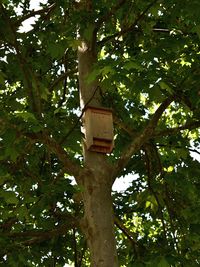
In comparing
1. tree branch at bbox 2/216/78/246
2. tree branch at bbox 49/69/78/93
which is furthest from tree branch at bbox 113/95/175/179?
tree branch at bbox 49/69/78/93

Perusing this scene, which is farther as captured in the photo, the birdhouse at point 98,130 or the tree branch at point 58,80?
the tree branch at point 58,80

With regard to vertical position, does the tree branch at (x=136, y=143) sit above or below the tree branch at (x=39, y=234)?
above

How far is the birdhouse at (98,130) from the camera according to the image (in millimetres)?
4535

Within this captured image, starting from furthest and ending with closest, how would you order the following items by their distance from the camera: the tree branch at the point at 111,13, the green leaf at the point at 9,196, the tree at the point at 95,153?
1. the tree branch at the point at 111,13
2. the green leaf at the point at 9,196
3. the tree at the point at 95,153

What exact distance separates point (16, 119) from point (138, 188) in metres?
2.85

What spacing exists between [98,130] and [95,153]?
9.7 inches

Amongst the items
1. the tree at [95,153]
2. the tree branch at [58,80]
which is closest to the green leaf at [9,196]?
the tree at [95,153]

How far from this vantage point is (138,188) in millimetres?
6254

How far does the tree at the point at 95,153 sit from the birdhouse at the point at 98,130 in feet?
0.27

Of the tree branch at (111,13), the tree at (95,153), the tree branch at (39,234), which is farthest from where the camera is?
the tree branch at (111,13)

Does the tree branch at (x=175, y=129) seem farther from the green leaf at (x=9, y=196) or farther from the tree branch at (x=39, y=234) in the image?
the green leaf at (x=9, y=196)

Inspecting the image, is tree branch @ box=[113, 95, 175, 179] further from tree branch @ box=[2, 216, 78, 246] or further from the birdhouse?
tree branch @ box=[2, 216, 78, 246]

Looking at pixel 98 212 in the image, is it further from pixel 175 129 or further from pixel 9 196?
pixel 175 129

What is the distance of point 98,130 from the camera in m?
4.56
